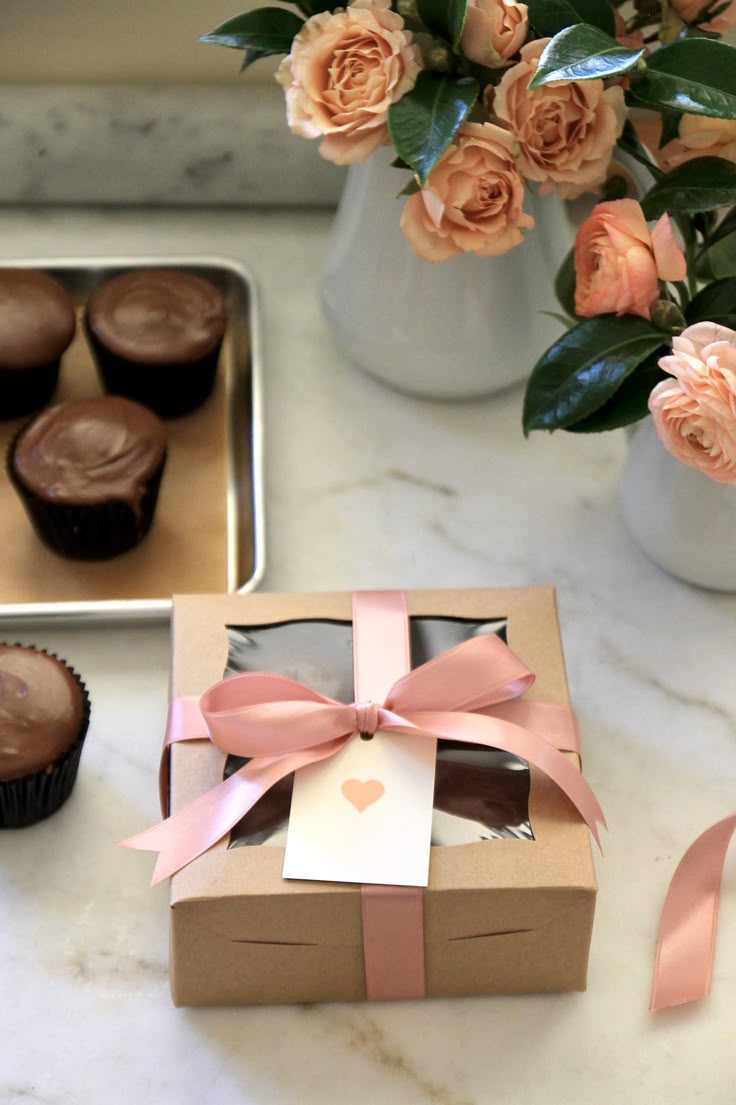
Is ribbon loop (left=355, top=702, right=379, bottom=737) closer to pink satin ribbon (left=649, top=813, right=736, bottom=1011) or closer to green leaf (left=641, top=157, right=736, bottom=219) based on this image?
pink satin ribbon (left=649, top=813, right=736, bottom=1011)

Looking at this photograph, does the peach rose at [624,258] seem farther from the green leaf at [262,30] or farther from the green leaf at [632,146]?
the green leaf at [262,30]

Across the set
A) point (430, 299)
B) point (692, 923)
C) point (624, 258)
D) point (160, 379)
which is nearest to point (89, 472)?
point (160, 379)

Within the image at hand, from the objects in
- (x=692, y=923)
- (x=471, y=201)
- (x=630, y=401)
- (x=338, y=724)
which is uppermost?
(x=471, y=201)

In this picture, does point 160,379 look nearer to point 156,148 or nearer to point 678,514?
point 156,148

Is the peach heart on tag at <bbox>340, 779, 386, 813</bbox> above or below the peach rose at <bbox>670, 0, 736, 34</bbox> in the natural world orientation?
below

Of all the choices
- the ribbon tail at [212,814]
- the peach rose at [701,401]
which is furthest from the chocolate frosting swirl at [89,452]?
the peach rose at [701,401]

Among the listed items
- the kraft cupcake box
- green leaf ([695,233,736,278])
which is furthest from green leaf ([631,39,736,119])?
the kraft cupcake box

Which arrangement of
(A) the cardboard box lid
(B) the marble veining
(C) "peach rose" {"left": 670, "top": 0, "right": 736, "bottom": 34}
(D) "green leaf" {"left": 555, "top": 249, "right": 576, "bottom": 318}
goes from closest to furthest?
1. (A) the cardboard box lid
2. (C) "peach rose" {"left": 670, "top": 0, "right": 736, "bottom": 34}
3. (D) "green leaf" {"left": 555, "top": 249, "right": 576, "bottom": 318}
4. (B) the marble veining
